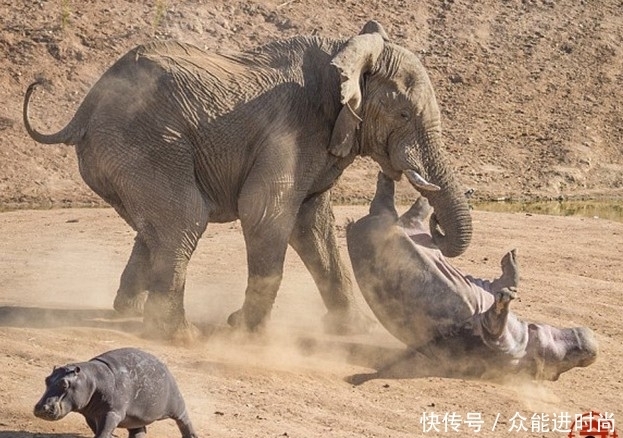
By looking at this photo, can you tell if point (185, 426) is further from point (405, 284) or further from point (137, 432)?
point (405, 284)

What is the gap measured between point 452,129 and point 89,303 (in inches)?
438

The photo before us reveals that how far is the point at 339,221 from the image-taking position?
16.9 meters

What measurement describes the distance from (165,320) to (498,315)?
94.6 inches

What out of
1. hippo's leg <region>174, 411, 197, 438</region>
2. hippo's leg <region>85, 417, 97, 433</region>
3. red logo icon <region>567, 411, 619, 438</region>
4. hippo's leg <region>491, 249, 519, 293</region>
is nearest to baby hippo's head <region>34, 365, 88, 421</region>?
hippo's leg <region>85, 417, 97, 433</region>

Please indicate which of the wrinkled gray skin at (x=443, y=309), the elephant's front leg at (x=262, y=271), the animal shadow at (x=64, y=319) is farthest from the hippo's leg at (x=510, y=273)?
the animal shadow at (x=64, y=319)

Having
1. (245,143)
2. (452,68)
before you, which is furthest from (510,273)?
(452,68)

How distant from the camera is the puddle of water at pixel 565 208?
19.3 metres

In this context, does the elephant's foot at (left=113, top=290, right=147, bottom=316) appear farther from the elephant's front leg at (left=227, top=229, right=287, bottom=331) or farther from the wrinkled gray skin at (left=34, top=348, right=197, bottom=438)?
the wrinkled gray skin at (left=34, top=348, right=197, bottom=438)

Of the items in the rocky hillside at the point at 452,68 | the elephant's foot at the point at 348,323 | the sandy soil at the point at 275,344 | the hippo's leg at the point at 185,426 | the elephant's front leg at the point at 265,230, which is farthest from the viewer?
the rocky hillside at the point at 452,68

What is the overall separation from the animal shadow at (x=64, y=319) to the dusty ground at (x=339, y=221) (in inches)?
1.2

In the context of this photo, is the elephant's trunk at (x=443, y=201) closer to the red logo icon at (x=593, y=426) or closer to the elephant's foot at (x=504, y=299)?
the elephant's foot at (x=504, y=299)

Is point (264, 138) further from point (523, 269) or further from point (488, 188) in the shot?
point (488, 188)

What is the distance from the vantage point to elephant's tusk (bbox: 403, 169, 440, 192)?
11695mm

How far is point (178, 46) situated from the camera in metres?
11.9
